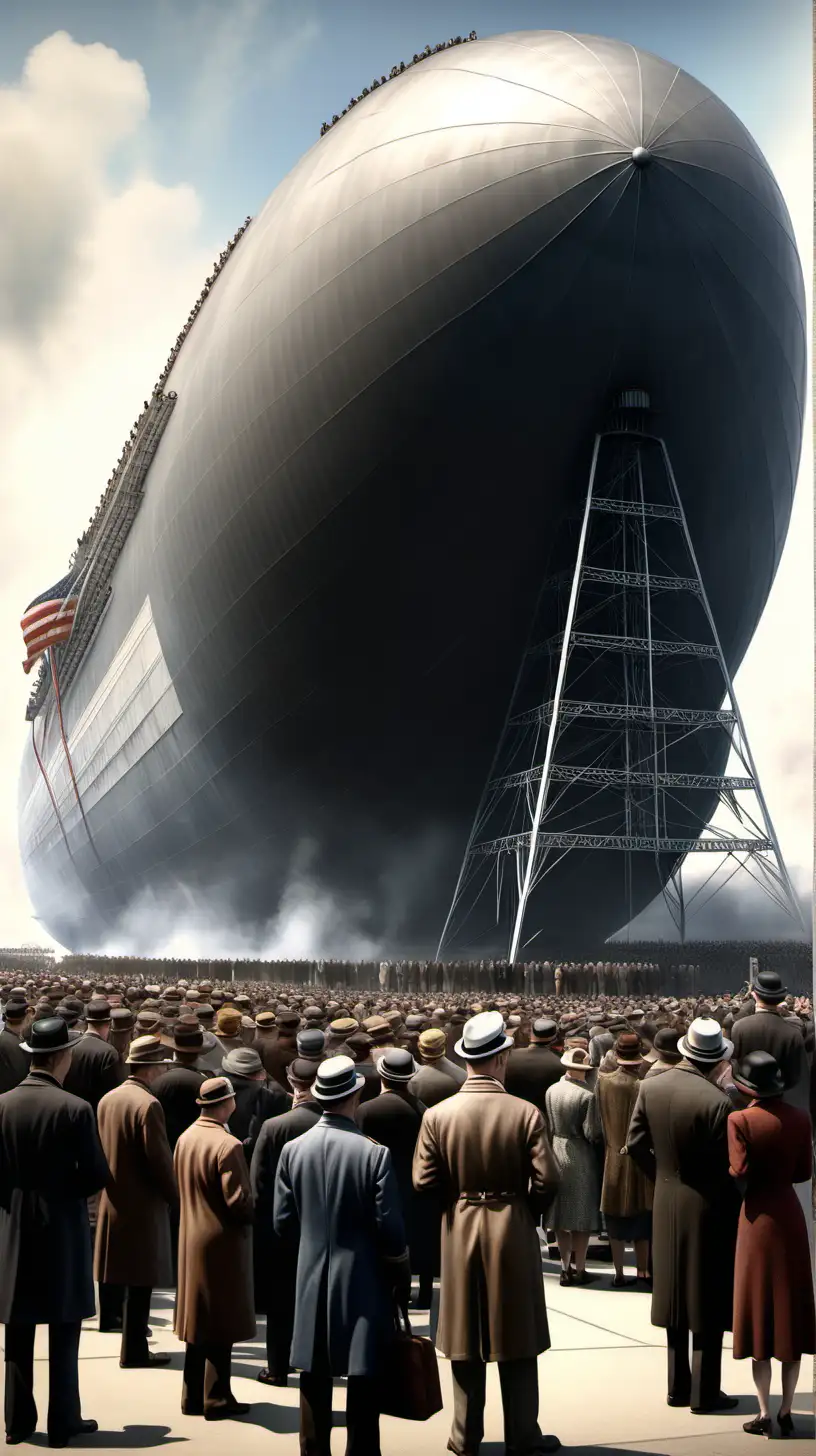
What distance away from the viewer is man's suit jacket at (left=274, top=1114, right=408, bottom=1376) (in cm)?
667

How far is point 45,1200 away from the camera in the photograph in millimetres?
7457

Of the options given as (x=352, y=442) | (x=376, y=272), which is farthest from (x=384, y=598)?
(x=376, y=272)

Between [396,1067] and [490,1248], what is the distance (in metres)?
2.54

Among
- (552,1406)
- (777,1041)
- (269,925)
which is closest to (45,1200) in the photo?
(552,1406)

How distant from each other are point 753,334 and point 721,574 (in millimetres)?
7519

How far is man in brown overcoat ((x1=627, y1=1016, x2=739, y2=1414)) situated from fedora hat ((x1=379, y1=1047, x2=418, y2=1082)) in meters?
1.78

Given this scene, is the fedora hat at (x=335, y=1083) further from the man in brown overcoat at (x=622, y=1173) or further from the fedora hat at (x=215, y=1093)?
the man in brown overcoat at (x=622, y=1173)

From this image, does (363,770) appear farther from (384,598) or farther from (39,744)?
(39,744)

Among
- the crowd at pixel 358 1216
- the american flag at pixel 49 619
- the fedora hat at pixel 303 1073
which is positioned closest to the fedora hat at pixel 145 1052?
the crowd at pixel 358 1216

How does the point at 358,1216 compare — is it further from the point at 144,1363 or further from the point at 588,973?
the point at 588,973

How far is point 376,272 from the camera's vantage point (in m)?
33.0

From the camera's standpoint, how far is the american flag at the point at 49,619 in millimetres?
57406

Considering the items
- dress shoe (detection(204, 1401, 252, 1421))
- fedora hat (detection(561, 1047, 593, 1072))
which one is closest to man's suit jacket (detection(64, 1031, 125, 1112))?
dress shoe (detection(204, 1401, 252, 1421))

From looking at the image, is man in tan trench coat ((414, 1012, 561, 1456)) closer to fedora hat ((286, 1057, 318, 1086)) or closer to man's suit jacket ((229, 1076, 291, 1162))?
fedora hat ((286, 1057, 318, 1086))
